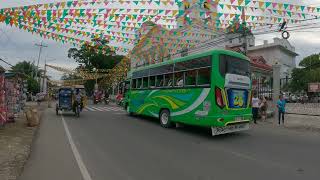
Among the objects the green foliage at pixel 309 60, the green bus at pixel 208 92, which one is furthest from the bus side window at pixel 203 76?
the green foliage at pixel 309 60

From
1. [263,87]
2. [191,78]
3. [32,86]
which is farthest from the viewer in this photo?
[32,86]

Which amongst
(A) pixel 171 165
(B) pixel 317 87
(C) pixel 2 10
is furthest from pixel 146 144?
(B) pixel 317 87

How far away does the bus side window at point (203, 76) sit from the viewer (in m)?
10.8

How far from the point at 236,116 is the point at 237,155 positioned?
320 centimetres

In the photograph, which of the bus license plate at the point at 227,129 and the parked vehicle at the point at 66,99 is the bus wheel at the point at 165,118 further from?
the parked vehicle at the point at 66,99

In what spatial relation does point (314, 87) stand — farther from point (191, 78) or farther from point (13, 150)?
point (13, 150)

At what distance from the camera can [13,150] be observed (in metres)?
8.10

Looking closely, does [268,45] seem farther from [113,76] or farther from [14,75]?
[14,75]

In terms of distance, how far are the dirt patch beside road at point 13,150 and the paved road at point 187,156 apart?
27 cm

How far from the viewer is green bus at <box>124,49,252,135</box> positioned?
414 inches

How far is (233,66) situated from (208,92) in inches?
57.7

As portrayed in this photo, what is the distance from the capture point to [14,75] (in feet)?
51.6

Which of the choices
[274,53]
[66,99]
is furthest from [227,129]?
[274,53]

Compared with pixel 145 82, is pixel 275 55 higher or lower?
higher
